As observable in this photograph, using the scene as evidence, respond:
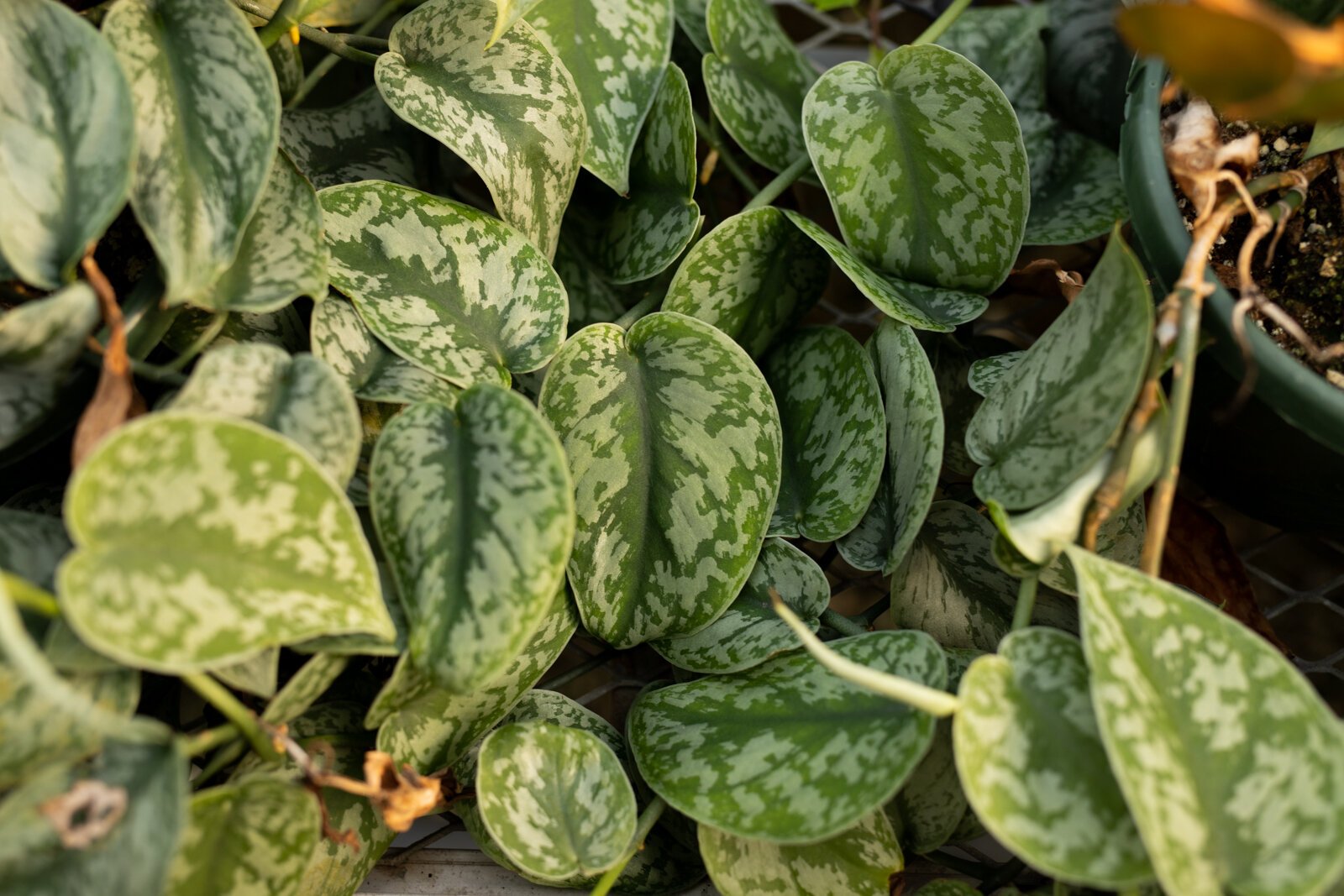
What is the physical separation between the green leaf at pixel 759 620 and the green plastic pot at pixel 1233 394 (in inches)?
10.4

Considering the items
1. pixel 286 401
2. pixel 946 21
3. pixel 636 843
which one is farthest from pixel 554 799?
pixel 946 21

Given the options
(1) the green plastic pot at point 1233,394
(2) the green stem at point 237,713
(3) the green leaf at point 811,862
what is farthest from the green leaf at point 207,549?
(1) the green plastic pot at point 1233,394

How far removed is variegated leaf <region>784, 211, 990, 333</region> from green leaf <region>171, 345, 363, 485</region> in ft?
1.07

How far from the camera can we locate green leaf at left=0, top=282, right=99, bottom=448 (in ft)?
1.50

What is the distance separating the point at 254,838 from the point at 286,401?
22 centimetres

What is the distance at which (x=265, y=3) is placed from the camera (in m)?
0.67

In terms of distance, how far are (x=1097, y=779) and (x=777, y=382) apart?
1.18 ft

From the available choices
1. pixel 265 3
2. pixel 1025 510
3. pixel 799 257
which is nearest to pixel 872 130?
pixel 799 257

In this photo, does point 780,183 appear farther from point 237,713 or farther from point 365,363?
point 237,713

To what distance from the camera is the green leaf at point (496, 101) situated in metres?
0.64

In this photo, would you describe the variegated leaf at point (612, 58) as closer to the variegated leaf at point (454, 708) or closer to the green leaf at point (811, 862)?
the variegated leaf at point (454, 708)

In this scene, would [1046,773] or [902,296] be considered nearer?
[1046,773]

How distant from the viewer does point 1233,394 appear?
587 millimetres

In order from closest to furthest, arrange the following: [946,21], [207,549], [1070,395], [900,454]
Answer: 1. [207,549]
2. [1070,395]
3. [900,454]
4. [946,21]
